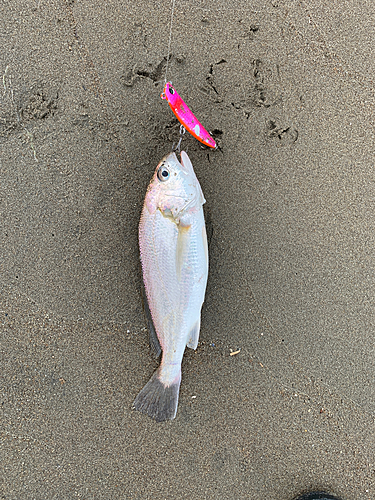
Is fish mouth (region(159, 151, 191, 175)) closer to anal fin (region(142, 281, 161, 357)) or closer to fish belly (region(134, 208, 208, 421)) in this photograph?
fish belly (region(134, 208, 208, 421))

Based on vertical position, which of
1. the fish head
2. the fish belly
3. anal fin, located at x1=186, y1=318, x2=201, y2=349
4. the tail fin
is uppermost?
the fish head

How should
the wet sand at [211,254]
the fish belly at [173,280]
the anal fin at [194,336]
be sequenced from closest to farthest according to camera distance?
the fish belly at [173,280]
the anal fin at [194,336]
the wet sand at [211,254]

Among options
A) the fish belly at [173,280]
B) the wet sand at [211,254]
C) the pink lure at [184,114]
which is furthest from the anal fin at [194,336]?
the pink lure at [184,114]

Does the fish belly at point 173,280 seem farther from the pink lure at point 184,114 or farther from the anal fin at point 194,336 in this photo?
the pink lure at point 184,114

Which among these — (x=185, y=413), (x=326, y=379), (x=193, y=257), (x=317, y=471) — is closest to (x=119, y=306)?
(x=193, y=257)

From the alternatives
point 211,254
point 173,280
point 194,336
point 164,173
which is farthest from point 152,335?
point 164,173

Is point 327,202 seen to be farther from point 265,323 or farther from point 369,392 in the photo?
point 369,392

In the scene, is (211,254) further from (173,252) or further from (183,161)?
(183,161)

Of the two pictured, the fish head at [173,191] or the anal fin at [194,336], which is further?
the anal fin at [194,336]

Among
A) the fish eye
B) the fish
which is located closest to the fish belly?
the fish
